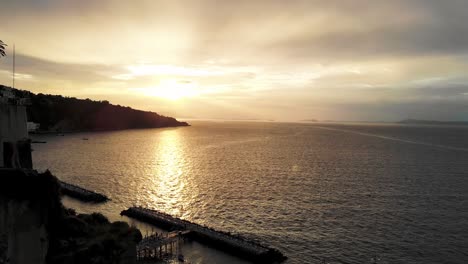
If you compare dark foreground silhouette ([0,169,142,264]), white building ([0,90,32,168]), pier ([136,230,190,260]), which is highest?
white building ([0,90,32,168])

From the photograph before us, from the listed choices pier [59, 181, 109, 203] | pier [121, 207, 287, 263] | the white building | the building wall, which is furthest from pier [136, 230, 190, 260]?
pier [59, 181, 109, 203]

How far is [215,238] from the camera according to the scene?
1790 inches

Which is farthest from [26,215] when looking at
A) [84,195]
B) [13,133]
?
[84,195]

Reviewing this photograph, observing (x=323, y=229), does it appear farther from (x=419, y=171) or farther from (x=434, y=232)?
(x=419, y=171)

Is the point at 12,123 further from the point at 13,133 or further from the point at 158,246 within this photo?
the point at 158,246

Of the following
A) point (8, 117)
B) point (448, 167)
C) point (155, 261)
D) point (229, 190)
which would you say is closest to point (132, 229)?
point (155, 261)

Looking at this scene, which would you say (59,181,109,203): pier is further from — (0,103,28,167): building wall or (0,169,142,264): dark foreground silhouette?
(0,103,28,167): building wall

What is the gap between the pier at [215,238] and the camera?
4141 centimetres

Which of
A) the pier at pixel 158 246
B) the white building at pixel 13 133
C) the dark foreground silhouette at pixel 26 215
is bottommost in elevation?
the pier at pixel 158 246

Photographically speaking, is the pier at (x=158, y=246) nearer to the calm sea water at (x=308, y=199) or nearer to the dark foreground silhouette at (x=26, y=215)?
the calm sea water at (x=308, y=199)

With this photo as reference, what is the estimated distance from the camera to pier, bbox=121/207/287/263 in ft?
136

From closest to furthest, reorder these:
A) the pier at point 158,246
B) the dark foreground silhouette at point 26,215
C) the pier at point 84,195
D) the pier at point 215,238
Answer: the dark foreground silhouette at point 26,215, the pier at point 215,238, the pier at point 158,246, the pier at point 84,195

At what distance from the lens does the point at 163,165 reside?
4451 inches

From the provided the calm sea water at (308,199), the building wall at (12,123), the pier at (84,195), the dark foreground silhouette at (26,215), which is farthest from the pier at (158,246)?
the pier at (84,195)
